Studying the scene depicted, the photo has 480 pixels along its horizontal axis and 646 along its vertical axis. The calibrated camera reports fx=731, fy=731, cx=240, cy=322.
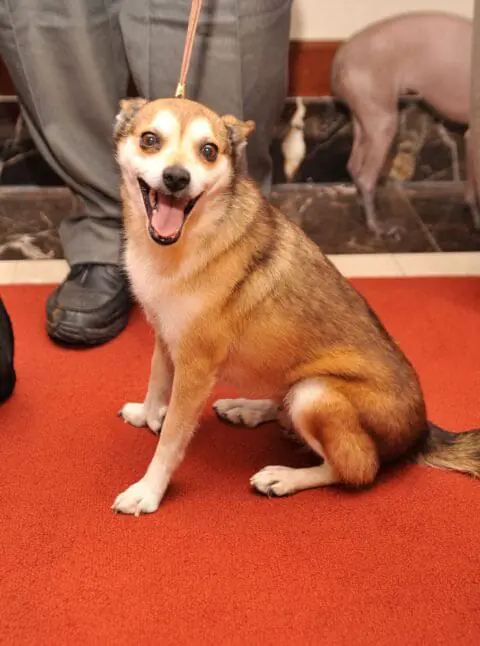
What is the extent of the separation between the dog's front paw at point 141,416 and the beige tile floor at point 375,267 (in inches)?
30.5

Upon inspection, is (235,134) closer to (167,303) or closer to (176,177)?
(176,177)

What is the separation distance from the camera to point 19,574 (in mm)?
1321

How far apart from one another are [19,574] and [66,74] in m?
1.29

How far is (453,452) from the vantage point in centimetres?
158

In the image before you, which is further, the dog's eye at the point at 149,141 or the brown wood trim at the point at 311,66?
the brown wood trim at the point at 311,66

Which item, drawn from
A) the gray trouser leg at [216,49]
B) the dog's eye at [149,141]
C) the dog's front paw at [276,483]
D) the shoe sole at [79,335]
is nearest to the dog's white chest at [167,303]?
the dog's eye at [149,141]

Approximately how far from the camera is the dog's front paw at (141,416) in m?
1.71

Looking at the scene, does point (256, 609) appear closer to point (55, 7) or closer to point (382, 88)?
point (55, 7)

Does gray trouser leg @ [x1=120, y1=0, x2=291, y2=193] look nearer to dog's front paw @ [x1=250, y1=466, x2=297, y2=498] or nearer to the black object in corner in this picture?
the black object in corner

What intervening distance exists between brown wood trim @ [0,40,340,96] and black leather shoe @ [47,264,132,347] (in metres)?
0.79

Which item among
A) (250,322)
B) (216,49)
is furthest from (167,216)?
(216,49)

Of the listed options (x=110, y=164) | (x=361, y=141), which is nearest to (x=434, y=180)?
(x=361, y=141)

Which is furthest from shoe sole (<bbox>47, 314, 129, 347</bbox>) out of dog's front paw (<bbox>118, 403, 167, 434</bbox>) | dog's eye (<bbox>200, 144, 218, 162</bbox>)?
dog's eye (<bbox>200, 144, 218, 162</bbox>)

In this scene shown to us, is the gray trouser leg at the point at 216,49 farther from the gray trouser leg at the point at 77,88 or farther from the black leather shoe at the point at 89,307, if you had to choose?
the black leather shoe at the point at 89,307
